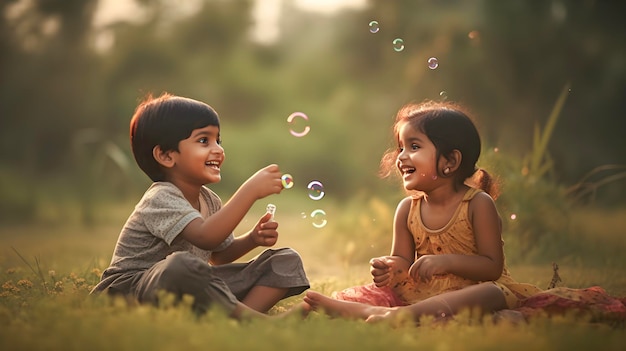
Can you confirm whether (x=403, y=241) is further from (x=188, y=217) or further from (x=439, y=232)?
(x=188, y=217)

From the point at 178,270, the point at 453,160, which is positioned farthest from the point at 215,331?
the point at 453,160

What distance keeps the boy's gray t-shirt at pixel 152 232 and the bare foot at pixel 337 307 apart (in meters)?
0.55

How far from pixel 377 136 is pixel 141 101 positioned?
468cm

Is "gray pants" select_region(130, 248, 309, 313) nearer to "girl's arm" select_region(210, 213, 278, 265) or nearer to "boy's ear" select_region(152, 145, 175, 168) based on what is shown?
"girl's arm" select_region(210, 213, 278, 265)

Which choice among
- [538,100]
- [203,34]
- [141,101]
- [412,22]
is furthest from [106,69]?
[141,101]

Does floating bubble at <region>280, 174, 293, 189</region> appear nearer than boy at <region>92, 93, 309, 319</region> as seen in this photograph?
No

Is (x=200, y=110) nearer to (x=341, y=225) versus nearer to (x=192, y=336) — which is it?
(x=192, y=336)

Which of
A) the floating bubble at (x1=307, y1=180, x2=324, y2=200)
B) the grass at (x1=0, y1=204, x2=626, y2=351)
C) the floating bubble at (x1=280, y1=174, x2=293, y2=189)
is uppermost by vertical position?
the floating bubble at (x1=307, y1=180, x2=324, y2=200)

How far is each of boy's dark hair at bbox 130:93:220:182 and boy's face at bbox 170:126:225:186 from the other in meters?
0.03

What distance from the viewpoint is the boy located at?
9.95 ft

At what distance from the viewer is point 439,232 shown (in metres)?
3.38

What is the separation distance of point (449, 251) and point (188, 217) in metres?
1.12

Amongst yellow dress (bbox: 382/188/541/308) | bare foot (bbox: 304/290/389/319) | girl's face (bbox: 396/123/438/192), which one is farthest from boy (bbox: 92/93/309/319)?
girl's face (bbox: 396/123/438/192)

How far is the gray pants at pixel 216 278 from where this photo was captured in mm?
2807
